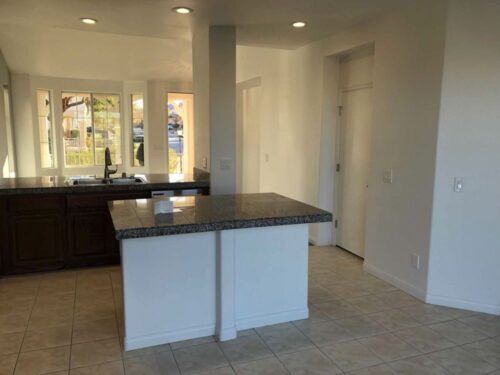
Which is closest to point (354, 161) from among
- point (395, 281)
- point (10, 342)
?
point (395, 281)

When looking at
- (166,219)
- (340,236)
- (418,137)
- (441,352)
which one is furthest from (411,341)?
(340,236)

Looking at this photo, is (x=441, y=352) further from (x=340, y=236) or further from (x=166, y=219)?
(x=340, y=236)

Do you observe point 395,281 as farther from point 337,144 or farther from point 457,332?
point 337,144

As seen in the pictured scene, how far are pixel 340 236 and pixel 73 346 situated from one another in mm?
3224

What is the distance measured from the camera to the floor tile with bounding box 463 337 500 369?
253 centimetres

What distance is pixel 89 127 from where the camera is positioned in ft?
27.2

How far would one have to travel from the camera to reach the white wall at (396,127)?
3201 mm

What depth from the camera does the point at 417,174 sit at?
10.9ft

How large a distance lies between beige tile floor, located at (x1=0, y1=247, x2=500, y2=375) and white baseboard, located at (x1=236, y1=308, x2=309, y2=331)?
0.05 m

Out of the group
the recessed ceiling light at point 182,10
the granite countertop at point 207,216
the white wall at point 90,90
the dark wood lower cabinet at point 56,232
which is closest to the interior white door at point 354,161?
the granite countertop at point 207,216

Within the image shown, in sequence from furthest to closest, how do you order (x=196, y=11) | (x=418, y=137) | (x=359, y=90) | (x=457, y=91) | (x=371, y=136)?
(x=359, y=90), (x=371, y=136), (x=196, y=11), (x=418, y=137), (x=457, y=91)

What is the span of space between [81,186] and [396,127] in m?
3.04

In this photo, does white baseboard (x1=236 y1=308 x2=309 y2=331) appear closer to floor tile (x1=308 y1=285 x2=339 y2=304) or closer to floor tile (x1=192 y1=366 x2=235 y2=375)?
floor tile (x1=308 y1=285 x2=339 y2=304)

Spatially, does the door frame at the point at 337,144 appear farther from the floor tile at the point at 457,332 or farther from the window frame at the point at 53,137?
the window frame at the point at 53,137
